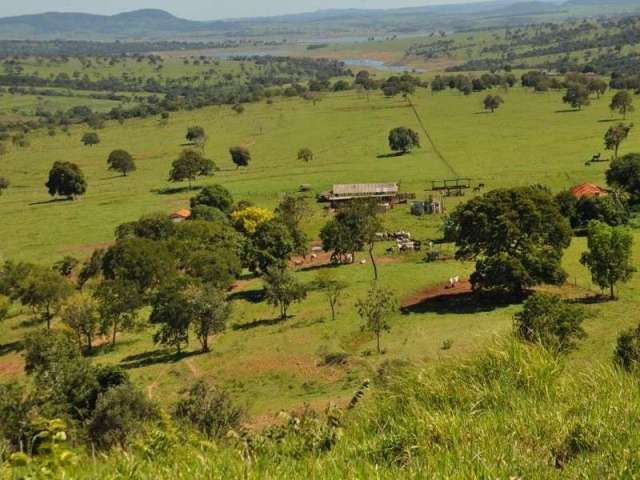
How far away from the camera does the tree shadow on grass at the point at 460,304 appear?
37.0m

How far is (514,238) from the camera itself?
126 ft

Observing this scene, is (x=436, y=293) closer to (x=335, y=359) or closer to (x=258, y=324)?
(x=258, y=324)

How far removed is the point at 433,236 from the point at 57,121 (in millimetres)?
133154

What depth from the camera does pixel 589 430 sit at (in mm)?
6312

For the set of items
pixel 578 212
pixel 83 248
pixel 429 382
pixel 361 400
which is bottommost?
pixel 83 248

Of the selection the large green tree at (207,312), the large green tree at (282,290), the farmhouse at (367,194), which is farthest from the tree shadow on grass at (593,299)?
the farmhouse at (367,194)

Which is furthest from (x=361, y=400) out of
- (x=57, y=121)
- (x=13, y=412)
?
(x=57, y=121)

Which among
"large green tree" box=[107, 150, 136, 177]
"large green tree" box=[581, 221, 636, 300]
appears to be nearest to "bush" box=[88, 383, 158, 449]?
"large green tree" box=[581, 221, 636, 300]

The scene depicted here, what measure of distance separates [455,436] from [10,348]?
37379mm

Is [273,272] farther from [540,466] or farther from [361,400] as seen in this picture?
[540,466]

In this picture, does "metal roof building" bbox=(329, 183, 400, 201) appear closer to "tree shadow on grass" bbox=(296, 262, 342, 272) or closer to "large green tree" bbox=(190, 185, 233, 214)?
"large green tree" bbox=(190, 185, 233, 214)

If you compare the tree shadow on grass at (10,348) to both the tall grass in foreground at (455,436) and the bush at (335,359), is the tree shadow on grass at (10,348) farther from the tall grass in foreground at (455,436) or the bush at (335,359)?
the tall grass in foreground at (455,436)

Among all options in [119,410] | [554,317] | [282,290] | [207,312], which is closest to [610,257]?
[554,317]

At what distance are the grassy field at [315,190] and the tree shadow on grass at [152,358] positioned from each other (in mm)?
104
